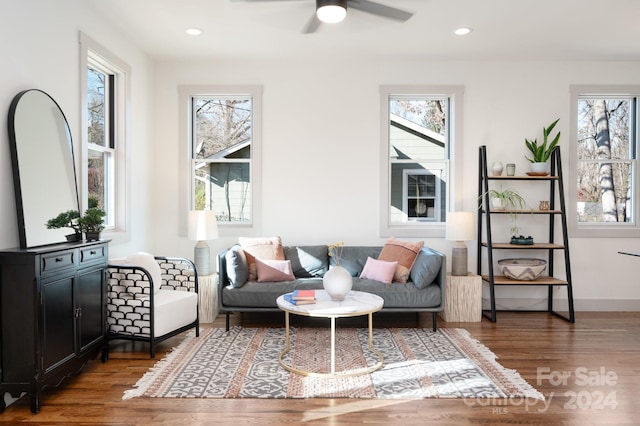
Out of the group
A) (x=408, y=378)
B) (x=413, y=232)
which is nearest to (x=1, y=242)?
(x=408, y=378)

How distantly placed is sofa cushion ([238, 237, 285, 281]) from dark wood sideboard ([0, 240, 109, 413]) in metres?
1.87

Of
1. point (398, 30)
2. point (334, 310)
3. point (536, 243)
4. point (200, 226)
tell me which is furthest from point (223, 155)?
point (536, 243)

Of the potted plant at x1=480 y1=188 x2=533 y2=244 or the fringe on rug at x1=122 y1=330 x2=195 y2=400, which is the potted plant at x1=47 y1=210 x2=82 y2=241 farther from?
the potted plant at x1=480 y1=188 x2=533 y2=244

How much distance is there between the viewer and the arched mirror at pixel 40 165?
2930 millimetres

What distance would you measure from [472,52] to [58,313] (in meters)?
4.62

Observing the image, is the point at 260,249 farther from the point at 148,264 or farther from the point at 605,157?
the point at 605,157

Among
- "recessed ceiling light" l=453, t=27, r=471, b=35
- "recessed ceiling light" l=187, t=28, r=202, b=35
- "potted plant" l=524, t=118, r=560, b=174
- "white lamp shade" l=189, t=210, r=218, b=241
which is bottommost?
"white lamp shade" l=189, t=210, r=218, b=241

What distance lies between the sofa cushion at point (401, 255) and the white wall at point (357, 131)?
0.53 m

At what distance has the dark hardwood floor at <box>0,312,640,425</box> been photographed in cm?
260

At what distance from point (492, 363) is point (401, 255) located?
4.91 feet

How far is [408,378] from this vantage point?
3188mm

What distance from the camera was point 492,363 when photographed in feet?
11.4

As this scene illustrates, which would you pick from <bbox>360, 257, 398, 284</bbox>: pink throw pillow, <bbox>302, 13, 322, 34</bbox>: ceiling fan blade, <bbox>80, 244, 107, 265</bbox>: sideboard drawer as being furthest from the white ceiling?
<bbox>360, 257, 398, 284</bbox>: pink throw pillow

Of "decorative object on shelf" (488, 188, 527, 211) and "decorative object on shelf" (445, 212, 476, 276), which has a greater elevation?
"decorative object on shelf" (488, 188, 527, 211)
